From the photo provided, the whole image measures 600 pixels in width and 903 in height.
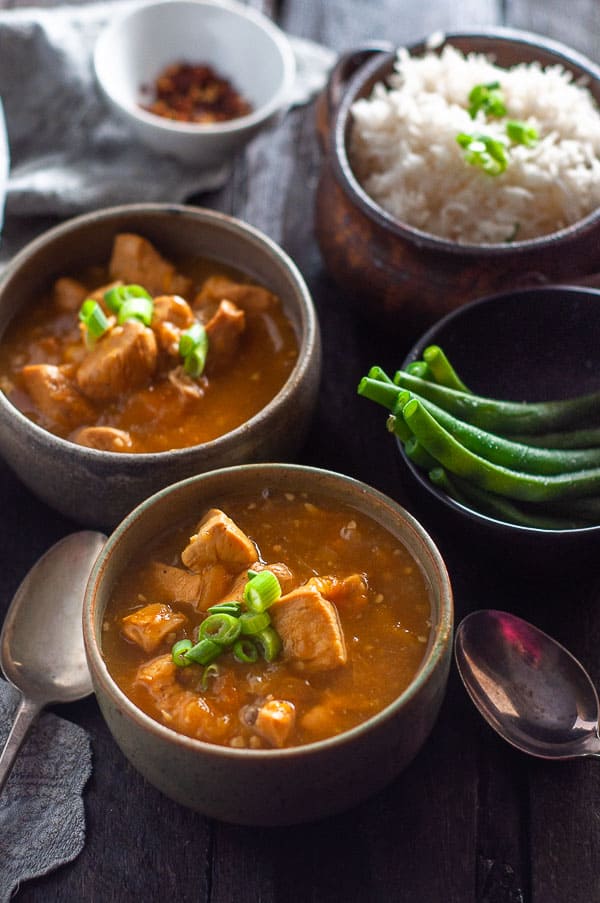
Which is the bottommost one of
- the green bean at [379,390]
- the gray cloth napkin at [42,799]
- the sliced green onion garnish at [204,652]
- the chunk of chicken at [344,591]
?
the gray cloth napkin at [42,799]

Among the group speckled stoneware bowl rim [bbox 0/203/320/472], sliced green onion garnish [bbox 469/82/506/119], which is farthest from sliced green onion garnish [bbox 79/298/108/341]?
sliced green onion garnish [bbox 469/82/506/119]

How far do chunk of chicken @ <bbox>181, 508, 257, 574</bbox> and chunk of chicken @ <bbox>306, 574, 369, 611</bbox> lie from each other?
0.46 ft

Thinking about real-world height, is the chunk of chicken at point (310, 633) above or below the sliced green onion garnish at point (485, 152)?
below

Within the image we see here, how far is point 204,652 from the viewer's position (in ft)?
6.18

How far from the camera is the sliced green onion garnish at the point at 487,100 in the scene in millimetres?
2824

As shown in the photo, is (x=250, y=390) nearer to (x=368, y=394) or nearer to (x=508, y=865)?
(x=368, y=394)

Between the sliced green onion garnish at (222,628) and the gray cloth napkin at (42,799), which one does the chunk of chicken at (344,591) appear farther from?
the gray cloth napkin at (42,799)

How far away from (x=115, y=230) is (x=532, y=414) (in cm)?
116

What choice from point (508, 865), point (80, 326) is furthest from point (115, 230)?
point (508, 865)

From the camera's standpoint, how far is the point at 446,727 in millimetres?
2168

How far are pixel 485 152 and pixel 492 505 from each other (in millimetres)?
989

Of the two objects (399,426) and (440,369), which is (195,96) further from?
(399,426)

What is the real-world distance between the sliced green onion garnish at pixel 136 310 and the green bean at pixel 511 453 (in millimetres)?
682

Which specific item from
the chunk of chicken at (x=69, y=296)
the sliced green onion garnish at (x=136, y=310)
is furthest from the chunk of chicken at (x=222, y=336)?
the chunk of chicken at (x=69, y=296)
